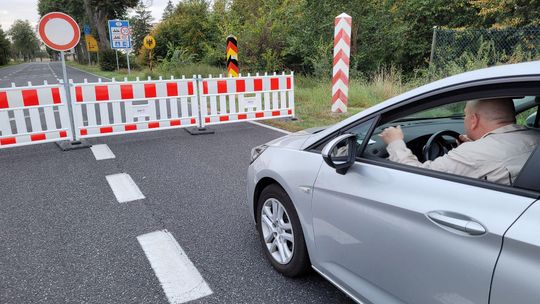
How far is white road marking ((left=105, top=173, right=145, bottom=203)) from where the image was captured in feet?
15.5

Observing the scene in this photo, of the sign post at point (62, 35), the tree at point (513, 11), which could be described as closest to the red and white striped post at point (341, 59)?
the sign post at point (62, 35)

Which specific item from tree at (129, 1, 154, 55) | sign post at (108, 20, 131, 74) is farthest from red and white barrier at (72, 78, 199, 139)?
tree at (129, 1, 154, 55)

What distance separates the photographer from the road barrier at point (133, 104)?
6.90 m

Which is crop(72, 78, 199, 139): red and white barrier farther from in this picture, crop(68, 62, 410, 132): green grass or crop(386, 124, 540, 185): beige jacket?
crop(386, 124, 540, 185): beige jacket

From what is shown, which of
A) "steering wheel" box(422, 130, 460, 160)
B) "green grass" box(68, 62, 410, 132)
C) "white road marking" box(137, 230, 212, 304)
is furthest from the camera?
"green grass" box(68, 62, 410, 132)

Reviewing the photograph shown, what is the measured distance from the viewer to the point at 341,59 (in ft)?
31.2

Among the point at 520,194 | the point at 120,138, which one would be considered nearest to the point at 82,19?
the point at 120,138

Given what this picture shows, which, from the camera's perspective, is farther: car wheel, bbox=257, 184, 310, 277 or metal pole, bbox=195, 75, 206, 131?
metal pole, bbox=195, 75, 206, 131

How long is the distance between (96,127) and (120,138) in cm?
62

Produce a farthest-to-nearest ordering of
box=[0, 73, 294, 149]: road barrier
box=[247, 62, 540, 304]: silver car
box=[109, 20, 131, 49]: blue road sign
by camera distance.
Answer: box=[109, 20, 131, 49]: blue road sign
box=[0, 73, 294, 149]: road barrier
box=[247, 62, 540, 304]: silver car

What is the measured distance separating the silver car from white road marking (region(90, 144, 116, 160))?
172 inches

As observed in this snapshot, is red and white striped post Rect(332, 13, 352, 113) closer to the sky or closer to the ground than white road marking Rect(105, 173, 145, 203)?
closer to the sky

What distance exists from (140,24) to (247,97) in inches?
2404

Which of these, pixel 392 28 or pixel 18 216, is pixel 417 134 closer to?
pixel 18 216
